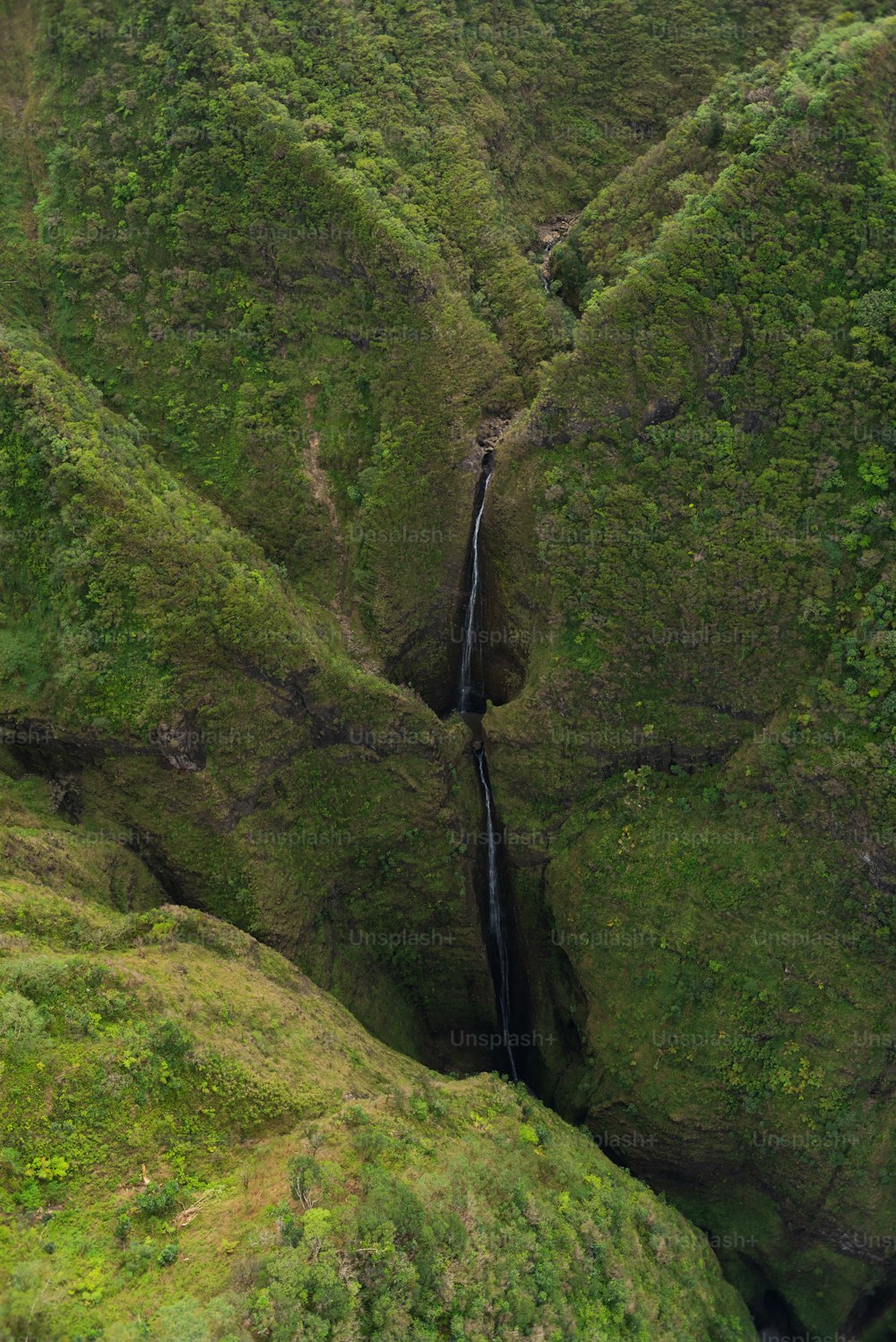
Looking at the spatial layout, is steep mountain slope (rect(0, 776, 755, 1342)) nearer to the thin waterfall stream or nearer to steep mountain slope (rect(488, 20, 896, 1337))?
steep mountain slope (rect(488, 20, 896, 1337))

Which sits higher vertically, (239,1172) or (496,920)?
(239,1172)

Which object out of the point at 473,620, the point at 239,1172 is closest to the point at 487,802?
the point at 473,620

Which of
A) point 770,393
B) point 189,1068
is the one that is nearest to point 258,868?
point 189,1068

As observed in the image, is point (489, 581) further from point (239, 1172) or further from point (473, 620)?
point (239, 1172)

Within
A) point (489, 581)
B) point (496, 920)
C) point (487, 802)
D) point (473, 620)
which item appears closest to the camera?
point (489, 581)

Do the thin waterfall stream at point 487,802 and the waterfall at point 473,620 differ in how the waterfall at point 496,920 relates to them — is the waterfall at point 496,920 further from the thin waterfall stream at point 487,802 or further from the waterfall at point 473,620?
the waterfall at point 473,620

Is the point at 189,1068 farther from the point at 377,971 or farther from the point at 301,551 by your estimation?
the point at 301,551

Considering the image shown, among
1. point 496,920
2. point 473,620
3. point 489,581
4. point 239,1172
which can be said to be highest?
point 489,581
